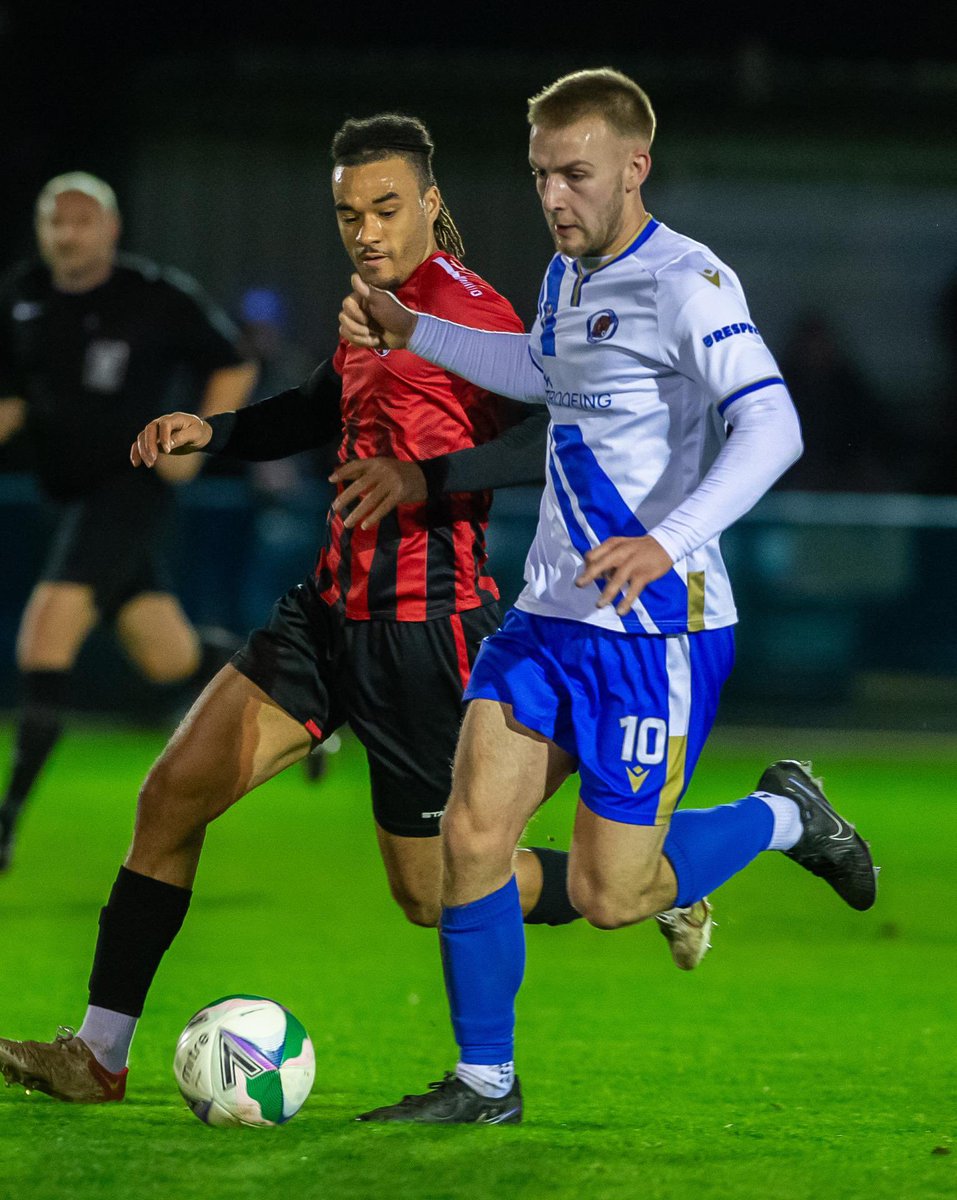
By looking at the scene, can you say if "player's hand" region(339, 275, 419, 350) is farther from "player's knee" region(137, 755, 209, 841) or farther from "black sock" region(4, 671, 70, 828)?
"black sock" region(4, 671, 70, 828)

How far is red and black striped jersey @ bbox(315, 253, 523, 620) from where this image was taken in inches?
180

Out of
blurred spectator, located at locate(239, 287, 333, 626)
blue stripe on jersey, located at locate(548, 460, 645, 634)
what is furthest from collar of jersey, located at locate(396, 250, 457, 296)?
blurred spectator, located at locate(239, 287, 333, 626)

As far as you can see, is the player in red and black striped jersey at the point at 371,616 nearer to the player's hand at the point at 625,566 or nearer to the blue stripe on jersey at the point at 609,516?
the blue stripe on jersey at the point at 609,516

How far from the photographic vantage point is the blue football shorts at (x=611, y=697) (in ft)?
13.6

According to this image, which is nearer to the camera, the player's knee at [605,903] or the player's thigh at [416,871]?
the player's knee at [605,903]

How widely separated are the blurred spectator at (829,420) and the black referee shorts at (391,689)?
9.31m

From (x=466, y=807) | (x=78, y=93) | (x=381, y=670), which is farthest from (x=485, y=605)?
(x=78, y=93)

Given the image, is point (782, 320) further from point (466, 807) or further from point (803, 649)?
point (466, 807)

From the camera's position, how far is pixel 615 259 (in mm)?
4102

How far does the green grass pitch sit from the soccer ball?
4cm

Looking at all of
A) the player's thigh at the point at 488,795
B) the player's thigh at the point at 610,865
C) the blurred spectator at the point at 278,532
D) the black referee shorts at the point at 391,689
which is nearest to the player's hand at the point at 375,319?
the black referee shorts at the point at 391,689

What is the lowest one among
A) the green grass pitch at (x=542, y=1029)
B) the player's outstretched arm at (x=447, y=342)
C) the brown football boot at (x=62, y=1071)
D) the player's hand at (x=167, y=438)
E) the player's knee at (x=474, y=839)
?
the green grass pitch at (x=542, y=1029)

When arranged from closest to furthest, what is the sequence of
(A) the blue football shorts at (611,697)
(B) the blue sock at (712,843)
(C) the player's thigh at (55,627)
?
(A) the blue football shorts at (611,697), (B) the blue sock at (712,843), (C) the player's thigh at (55,627)

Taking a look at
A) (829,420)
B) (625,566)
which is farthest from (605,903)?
(829,420)
